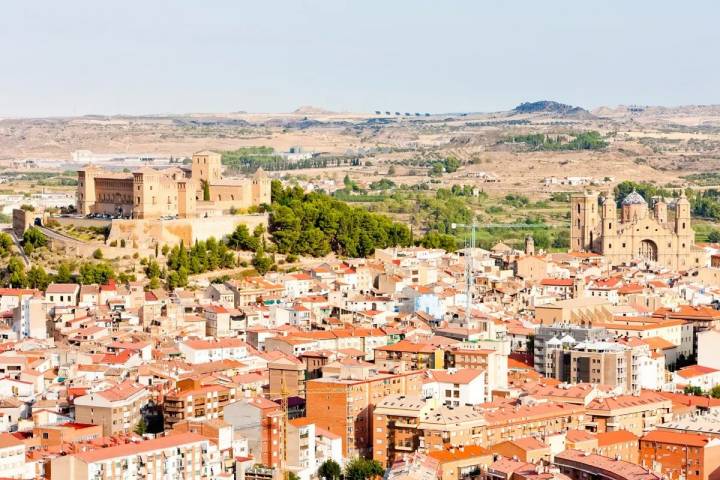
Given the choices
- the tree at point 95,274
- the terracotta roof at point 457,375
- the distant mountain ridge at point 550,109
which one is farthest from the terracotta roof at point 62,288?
the distant mountain ridge at point 550,109

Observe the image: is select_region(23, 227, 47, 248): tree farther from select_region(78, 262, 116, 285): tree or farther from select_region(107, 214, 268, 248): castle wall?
select_region(78, 262, 116, 285): tree

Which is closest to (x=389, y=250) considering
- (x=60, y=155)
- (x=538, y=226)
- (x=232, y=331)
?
(x=232, y=331)

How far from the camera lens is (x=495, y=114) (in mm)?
160375

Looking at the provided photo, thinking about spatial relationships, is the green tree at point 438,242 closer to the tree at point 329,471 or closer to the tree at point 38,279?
the tree at point 38,279

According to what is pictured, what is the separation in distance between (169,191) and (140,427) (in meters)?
A: 15.8

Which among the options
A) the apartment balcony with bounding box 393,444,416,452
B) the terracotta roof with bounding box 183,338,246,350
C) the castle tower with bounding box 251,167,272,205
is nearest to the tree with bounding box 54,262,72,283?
the castle tower with bounding box 251,167,272,205

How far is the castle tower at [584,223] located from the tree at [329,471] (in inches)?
990

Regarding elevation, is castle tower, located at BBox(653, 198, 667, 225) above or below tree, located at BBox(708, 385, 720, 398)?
above

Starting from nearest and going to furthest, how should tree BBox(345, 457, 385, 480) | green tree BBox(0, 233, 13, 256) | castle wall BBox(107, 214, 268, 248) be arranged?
tree BBox(345, 457, 385, 480)
castle wall BBox(107, 214, 268, 248)
green tree BBox(0, 233, 13, 256)

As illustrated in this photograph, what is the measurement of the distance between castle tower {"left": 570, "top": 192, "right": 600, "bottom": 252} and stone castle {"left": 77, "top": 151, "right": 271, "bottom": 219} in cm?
963

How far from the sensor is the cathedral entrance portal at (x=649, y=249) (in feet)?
159

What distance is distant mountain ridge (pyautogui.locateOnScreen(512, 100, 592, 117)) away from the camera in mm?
144875

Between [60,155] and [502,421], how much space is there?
89465mm

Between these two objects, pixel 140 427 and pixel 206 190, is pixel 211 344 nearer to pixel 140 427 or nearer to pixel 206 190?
pixel 140 427
